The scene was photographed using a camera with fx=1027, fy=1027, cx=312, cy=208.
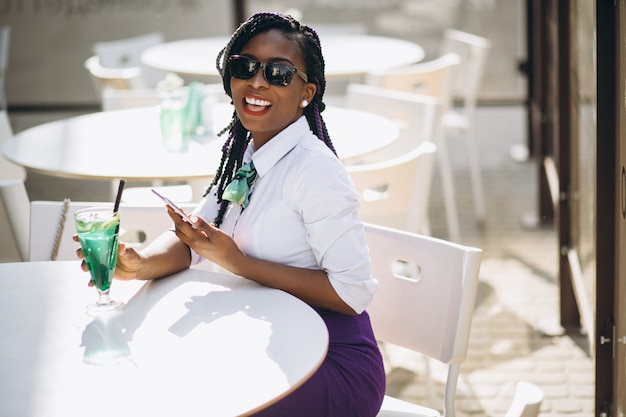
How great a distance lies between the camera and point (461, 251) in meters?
2.13

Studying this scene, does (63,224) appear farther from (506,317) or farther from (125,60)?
(125,60)

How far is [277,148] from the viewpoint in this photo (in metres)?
2.10

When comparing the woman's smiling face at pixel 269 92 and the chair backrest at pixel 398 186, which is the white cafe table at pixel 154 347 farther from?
the chair backrest at pixel 398 186


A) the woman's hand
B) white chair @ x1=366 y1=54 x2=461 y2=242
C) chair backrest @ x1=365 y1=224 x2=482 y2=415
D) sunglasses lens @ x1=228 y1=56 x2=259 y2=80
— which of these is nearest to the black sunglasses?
sunglasses lens @ x1=228 y1=56 x2=259 y2=80

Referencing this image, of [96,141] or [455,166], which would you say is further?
[455,166]

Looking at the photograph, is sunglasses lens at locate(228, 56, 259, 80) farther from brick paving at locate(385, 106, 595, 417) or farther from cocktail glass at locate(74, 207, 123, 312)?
brick paving at locate(385, 106, 595, 417)

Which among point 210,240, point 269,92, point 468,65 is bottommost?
point 468,65

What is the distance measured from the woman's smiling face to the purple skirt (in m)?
0.41

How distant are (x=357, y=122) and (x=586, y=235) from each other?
2.95 feet

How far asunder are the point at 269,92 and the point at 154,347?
64 cm

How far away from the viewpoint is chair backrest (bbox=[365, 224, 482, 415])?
2.14 meters

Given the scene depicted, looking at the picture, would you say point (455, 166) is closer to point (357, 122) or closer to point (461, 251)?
point (357, 122)

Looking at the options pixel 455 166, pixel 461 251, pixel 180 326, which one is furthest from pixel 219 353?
pixel 455 166

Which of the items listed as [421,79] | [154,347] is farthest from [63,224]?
[421,79]
